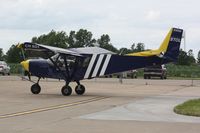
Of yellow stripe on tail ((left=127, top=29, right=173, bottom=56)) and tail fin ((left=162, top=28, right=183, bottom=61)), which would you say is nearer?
yellow stripe on tail ((left=127, top=29, right=173, bottom=56))

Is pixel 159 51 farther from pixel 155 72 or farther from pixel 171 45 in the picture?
pixel 155 72

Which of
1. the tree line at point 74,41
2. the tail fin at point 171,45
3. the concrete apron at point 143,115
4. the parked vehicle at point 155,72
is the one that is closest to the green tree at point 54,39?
the tree line at point 74,41

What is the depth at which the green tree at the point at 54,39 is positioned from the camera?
124m

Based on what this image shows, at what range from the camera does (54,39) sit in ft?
412

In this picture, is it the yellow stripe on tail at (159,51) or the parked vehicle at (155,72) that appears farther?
the parked vehicle at (155,72)

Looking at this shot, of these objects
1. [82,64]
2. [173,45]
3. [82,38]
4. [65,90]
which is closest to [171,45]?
[173,45]

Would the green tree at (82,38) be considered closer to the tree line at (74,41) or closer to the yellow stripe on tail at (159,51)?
the tree line at (74,41)

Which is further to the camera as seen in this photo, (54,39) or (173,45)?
(54,39)

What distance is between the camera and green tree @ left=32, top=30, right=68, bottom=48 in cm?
12419

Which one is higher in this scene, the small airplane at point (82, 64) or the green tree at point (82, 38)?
the green tree at point (82, 38)

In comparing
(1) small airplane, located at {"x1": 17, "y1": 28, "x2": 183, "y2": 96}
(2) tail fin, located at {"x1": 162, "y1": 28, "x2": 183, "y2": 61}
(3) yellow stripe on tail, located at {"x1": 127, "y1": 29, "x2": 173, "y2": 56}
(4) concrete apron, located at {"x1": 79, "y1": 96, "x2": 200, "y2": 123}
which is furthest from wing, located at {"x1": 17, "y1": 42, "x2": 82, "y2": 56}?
(4) concrete apron, located at {"x1": 79, "y1": 96, "x2": 200, "y2": 123}

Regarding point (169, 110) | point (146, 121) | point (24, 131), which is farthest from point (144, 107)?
point (24, 131)

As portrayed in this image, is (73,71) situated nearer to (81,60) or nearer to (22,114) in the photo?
(81,60)

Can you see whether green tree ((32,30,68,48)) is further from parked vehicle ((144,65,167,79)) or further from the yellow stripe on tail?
the yellow stripe on tail
